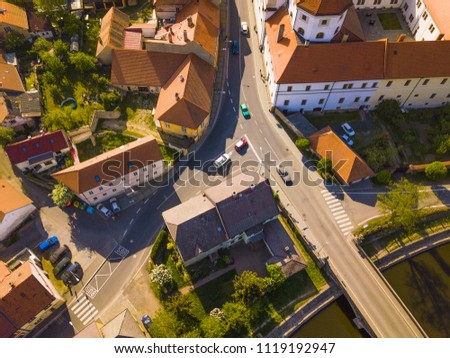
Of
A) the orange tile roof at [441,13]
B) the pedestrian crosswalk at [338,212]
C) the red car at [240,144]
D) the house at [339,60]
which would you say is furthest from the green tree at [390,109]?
the red car at [240,144]

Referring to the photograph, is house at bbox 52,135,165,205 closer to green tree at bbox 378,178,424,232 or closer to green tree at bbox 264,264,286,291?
green tree at bbox 264,264,286,291

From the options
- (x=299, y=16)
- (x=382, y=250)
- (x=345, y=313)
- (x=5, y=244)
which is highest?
(x=299, y=16)

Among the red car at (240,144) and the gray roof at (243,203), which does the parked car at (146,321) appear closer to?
the gray roof at (243,203)

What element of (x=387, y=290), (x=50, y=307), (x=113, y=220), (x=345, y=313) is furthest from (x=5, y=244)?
(x=387, y=290)

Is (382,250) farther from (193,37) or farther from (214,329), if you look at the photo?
(193,37)

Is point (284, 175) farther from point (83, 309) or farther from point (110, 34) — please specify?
point (110, 34)

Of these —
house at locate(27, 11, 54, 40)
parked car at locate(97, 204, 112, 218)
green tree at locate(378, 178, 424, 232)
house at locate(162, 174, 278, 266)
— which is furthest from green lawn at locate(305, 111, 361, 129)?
house at locate(27, 11, 54, 40)
